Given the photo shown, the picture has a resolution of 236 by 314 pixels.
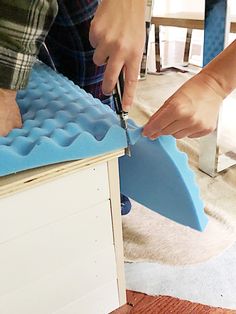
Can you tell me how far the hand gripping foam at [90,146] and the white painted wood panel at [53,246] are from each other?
93 mm

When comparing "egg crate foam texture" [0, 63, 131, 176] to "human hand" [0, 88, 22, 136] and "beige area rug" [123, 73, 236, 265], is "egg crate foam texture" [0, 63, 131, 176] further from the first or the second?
"beige area rug" [123, 73, 236, 265]

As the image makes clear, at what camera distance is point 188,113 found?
46 centimetres

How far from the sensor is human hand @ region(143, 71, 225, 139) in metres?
0.46

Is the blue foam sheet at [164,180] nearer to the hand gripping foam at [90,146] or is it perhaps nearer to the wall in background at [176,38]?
the hand gripping foam at [90,146]

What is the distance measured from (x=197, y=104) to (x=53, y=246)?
0.26 meters

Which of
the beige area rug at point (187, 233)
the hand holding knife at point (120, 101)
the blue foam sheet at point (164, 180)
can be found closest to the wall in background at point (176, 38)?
the beige area rug at point (187, 233)

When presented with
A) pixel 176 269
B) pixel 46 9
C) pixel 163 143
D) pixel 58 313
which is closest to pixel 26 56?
pixel 46 9

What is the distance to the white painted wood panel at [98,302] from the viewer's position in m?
0.57

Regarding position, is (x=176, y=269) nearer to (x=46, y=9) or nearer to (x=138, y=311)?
(x=138, y=311)

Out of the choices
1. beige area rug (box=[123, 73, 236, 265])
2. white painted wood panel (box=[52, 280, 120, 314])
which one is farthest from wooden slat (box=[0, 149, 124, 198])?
beige area rug (box=[123, 73, 236, 265])

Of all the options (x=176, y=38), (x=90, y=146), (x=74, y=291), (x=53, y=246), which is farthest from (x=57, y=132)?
(x=176, y=38)

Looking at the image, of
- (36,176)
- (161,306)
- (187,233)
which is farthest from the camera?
(187,233)

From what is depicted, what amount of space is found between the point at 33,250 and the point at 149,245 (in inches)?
13.7

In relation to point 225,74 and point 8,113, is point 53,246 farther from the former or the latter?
point 225,74
